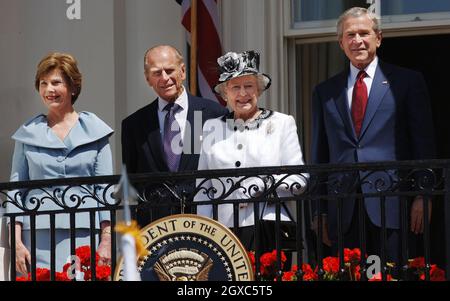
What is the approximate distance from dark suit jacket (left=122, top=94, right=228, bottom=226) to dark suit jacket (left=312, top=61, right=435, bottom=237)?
0.65 meters

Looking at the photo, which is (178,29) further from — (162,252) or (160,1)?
(162,252)

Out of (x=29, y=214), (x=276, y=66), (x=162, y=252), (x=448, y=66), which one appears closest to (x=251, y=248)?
(x=162, y=252)

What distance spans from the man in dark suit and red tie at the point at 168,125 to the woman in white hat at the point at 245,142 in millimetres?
283

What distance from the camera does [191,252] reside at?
9125 millimetres

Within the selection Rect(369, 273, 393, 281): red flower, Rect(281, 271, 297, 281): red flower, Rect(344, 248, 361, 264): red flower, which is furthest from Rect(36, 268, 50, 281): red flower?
Rect(369, 273, 393, 281): red flower

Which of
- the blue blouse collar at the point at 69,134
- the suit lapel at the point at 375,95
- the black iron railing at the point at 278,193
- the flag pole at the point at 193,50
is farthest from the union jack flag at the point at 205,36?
the black iron railing at the point at 278,193

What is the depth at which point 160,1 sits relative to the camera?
12.4 metres

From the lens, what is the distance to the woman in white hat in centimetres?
964

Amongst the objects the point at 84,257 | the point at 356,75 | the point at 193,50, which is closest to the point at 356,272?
the point at 356,75

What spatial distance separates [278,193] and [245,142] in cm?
44

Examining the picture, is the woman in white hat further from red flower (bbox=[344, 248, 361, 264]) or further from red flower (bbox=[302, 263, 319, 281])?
red flower (bbox=[344, 248, 361, 264])

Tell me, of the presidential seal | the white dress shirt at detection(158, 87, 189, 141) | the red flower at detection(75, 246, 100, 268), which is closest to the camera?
the presidential seal

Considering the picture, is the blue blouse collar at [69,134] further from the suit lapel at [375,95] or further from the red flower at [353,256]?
the red flower at [353,256]

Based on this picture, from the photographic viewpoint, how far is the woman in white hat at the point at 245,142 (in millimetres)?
9641
